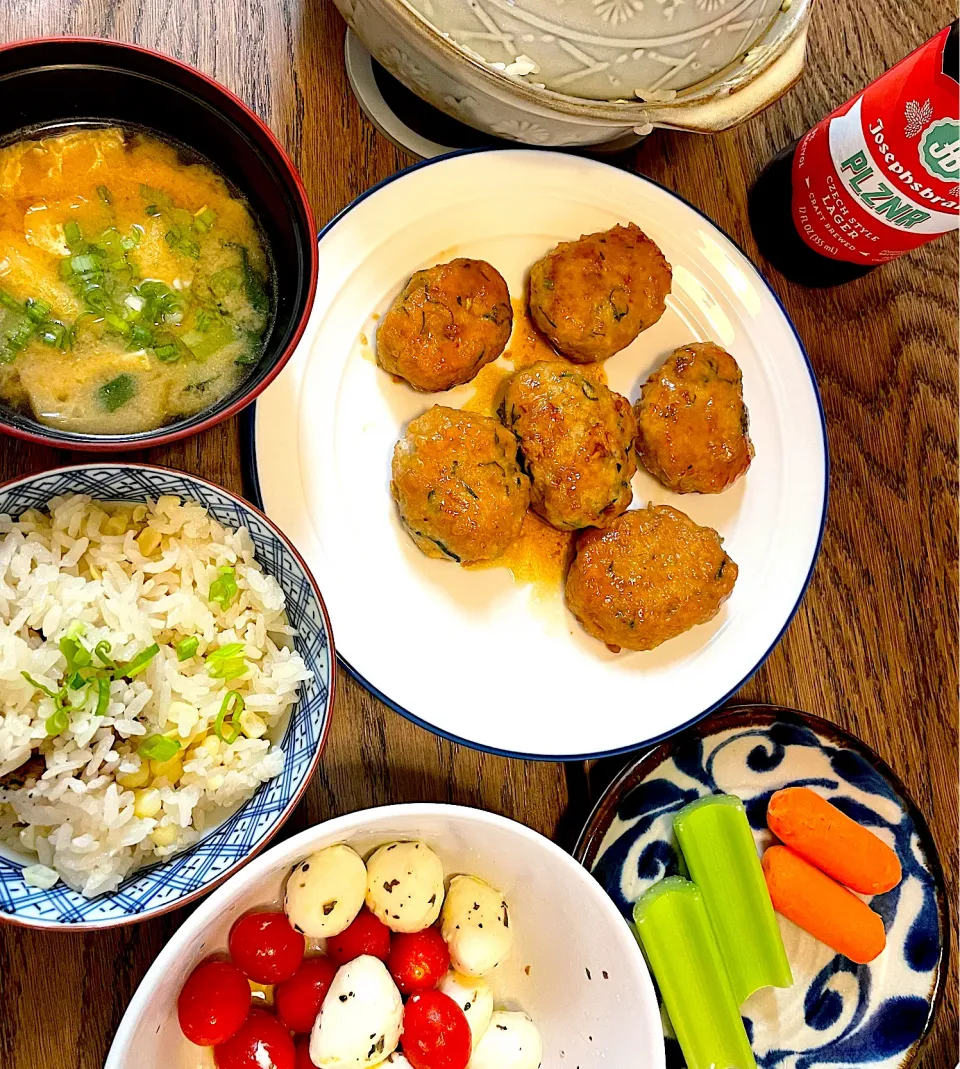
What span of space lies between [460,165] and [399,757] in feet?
3.57

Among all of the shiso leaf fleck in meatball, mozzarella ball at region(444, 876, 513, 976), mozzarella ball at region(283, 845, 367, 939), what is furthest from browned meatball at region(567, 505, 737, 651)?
mozzarella ball at region(283, 845, 367, 939)

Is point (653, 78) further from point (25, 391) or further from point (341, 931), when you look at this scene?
point (341, 931)

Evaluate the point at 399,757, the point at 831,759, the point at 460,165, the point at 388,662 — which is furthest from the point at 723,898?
the point at 460,165

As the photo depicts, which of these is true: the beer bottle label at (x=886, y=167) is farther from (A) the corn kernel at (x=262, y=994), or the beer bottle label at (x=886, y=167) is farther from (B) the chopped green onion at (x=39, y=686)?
(A) the corn kernel at (x=262, y=994)

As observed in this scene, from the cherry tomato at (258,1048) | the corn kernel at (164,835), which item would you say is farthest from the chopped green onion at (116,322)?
the cherry tomato at (258,1048)

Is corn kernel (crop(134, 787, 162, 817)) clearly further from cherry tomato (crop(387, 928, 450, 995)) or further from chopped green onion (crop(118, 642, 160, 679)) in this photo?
cherry tomato (crop(387, 928, 450, 995))

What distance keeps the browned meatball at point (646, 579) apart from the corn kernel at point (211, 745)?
27.1 inches

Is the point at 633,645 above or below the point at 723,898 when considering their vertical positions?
above

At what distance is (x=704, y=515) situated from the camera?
1849mm

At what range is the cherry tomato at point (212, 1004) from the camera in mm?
1438

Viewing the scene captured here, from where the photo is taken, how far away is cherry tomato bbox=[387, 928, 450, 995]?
1.57 m

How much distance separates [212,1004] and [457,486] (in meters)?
0.91

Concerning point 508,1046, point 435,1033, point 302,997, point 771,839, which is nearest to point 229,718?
point 302,997

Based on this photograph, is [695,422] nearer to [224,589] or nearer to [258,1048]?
[224,589]
